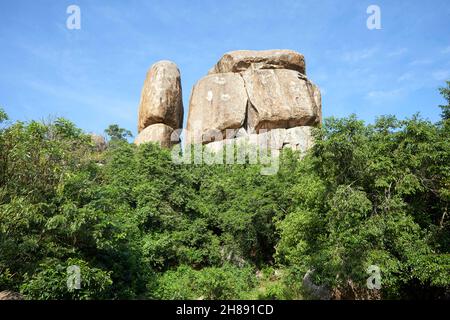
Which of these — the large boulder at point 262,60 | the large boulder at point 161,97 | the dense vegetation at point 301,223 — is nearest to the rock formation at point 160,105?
the large boulder at point 161,97

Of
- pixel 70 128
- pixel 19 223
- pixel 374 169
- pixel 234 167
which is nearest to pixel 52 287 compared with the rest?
pixel 19 223

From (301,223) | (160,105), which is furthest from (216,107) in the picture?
(301,223)

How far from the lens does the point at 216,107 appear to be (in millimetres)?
25406

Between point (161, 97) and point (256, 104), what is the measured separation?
20.6 ft

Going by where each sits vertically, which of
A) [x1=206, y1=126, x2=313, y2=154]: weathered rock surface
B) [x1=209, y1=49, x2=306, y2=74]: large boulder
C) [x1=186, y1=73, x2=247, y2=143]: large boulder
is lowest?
[x1=206, y1=126, x2=313, y2=154]: weathered rock surface

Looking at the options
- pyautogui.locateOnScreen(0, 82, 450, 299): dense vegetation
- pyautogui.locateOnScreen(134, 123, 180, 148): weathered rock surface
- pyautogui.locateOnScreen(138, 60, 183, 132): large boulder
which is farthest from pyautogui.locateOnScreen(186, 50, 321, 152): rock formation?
pyautogui.locateOnScreen(0, 82, 450, 299): dense vegetation

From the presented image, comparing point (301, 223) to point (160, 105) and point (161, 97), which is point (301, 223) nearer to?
point (160, 105)

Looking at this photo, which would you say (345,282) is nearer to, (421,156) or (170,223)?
(421,156)

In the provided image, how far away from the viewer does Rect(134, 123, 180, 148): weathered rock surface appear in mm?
24344

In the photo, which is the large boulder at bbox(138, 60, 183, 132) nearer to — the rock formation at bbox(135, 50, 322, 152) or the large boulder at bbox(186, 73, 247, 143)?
the rock formation at bbox(135, 50, 322, 152)

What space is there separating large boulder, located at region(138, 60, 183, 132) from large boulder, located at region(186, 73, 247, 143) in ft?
3.93

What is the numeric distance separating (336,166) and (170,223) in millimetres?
7784

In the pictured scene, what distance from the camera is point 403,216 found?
10.3m

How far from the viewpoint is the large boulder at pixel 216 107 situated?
24984 mm
